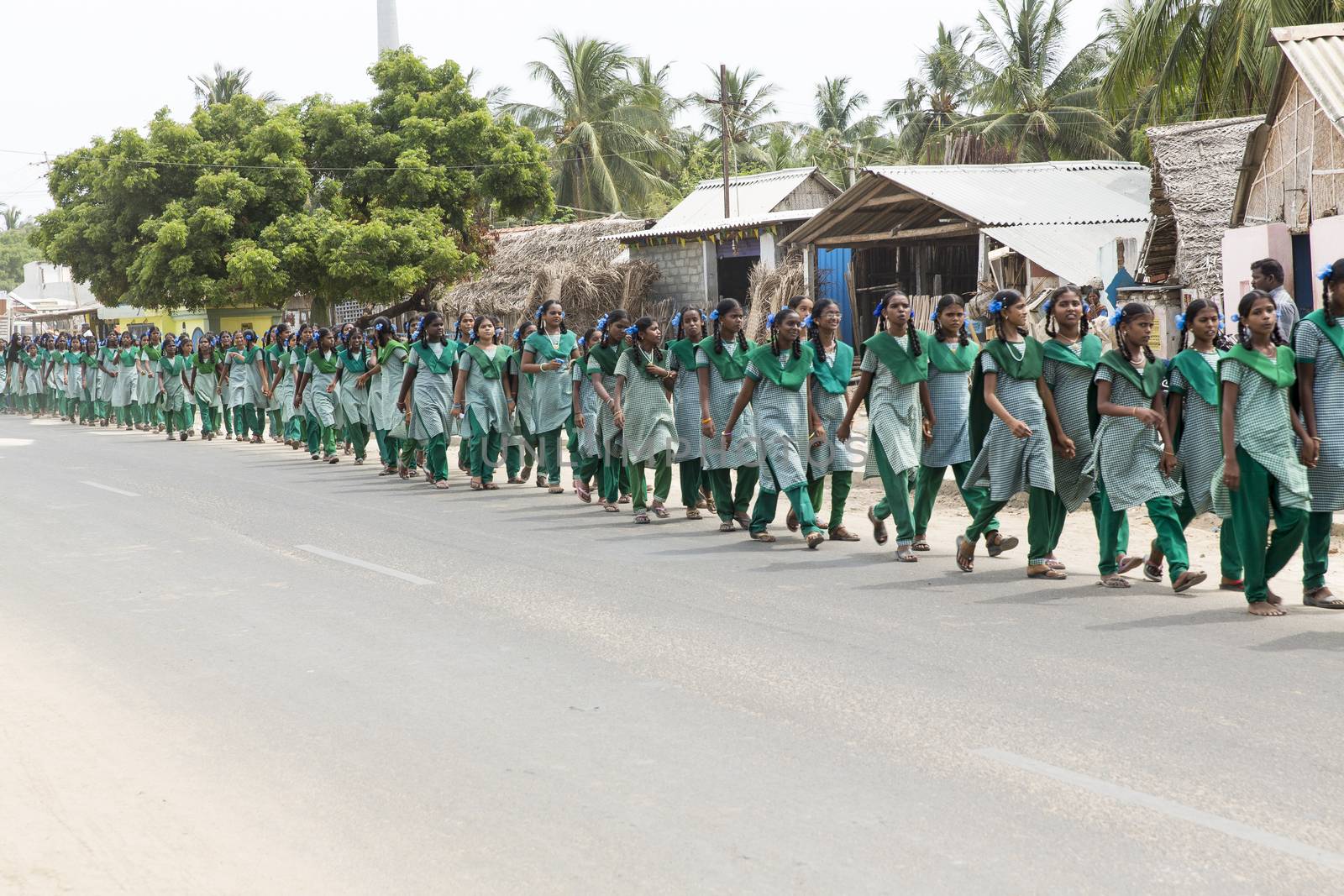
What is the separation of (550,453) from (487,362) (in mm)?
1092

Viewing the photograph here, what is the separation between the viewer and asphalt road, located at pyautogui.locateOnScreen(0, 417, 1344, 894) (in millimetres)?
4012

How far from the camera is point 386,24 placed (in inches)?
2167

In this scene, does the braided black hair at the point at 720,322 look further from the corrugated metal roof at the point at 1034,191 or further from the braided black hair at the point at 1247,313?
the corrugated metal roof at the point at 1034,191

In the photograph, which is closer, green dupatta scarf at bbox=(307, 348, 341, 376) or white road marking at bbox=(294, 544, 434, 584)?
white road marking at bbox=(294, 544, 434, 584)

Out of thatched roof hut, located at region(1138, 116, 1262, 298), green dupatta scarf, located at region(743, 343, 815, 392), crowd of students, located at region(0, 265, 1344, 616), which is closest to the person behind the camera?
crowd of students, located at region(0, 265, 1344, 616)

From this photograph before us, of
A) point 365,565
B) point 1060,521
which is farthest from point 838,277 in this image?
point 1060,521

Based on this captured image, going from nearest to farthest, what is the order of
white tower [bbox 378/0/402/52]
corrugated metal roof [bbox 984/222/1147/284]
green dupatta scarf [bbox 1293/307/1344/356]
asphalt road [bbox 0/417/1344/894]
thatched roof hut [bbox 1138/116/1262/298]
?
asphalt road [bbox 0/417/1344/894] → green dupatta scarf [bbox 1293/307/1344/356] → thatched roof hut [bbox 1138/116/1262/298] → corrugated metal roof [bbox 984/222/1147/284] → white tower [bbox 378/0/402/52]

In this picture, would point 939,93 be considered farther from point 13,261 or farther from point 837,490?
point 13,261

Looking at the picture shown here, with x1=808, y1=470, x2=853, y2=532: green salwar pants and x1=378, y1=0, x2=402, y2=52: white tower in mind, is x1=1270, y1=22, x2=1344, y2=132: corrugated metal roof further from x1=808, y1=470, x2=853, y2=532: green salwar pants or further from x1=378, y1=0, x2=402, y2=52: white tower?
x1=378, y1=0, x2=402, y2=52: white tower

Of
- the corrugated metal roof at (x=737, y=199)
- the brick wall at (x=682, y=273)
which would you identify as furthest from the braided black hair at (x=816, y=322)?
the corrugated metal roof at (x=737, y=199)

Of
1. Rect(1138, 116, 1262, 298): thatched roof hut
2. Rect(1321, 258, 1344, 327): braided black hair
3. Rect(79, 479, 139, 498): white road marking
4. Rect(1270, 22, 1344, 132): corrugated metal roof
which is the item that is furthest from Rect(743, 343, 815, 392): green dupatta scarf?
Rect(1138, 116, 1262, 298): thatched roof hut

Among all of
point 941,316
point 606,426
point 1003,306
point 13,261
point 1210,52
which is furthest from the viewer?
point 13,261

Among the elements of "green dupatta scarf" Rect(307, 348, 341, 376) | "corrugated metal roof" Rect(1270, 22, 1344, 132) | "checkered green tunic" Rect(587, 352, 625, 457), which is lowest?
"checkered green tunic" Rect(587, 352, 625, 457)

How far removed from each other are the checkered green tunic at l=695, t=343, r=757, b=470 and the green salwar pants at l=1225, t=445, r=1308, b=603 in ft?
13.3
